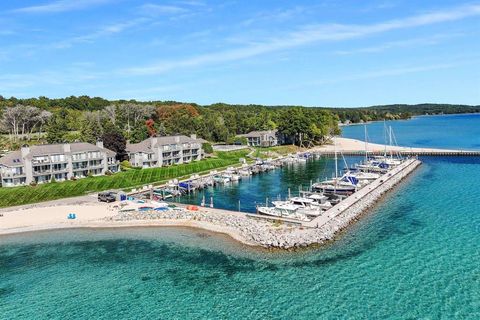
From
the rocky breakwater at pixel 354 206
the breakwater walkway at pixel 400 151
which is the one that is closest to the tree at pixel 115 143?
the rocky breakwater at pixel 354 206

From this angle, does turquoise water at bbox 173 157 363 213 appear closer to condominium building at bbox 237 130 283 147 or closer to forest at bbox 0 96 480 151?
condominium building at bbox 237 130 283 147

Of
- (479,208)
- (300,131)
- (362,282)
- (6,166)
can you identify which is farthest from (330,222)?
(300,131)

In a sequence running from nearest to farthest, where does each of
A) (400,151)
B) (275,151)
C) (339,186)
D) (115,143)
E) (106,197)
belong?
(106,197) → (339,186) → (115,143) → (400,151) → (275,151)

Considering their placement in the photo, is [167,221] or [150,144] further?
[150,144]

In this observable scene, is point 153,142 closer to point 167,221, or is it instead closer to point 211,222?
point 167,221

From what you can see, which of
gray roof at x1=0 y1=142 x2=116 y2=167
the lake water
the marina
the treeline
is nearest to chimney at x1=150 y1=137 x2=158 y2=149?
gray roof at x1=0 y1=142 x2=116 y2=167

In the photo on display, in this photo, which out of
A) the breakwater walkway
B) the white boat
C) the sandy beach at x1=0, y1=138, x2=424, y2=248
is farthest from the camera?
the breakwater walkway

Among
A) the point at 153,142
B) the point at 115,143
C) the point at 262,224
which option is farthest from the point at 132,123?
the point at 262,224

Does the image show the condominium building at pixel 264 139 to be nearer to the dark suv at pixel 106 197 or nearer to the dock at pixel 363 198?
the dock at pixel 363 198
